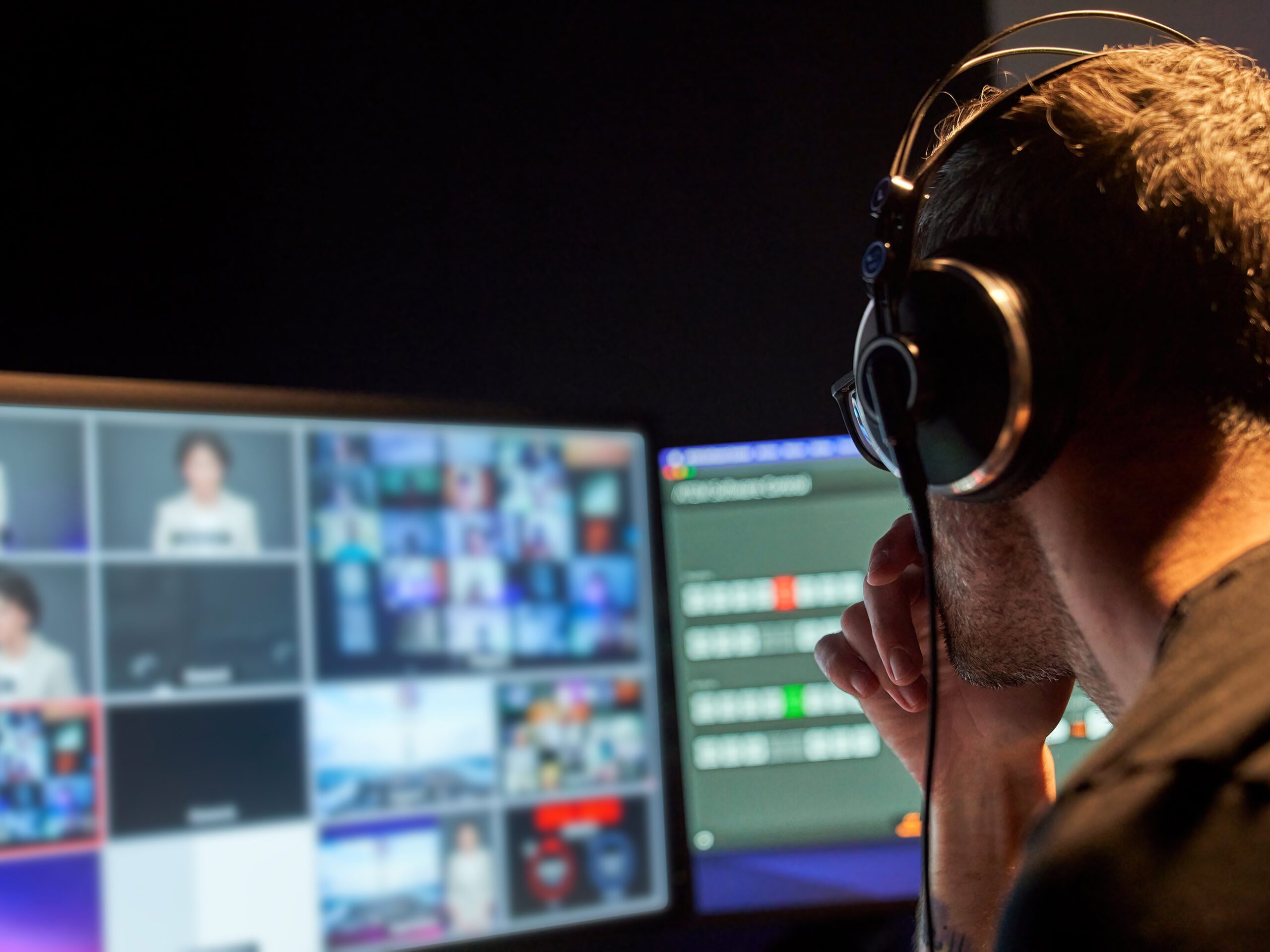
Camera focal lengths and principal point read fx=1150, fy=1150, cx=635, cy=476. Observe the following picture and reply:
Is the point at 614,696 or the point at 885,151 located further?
the point at 885,151

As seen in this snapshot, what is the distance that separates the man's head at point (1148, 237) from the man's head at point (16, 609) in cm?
79

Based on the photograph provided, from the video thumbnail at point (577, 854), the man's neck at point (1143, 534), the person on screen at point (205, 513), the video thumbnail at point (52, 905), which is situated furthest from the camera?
the video thumbnail at point (577, 854)

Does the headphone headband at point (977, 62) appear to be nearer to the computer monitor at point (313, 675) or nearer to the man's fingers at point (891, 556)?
the man's fingers at point (891, 556)

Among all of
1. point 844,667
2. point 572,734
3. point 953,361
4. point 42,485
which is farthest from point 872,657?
point 42,485

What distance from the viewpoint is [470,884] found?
1.09 m

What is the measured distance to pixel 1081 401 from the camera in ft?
1.74

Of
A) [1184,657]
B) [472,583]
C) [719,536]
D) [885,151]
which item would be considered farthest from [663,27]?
[1184,657]

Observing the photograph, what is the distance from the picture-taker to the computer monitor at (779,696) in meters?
1.23

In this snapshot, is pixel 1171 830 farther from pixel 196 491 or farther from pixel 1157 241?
pixel 196 491

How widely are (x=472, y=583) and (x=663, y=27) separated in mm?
810

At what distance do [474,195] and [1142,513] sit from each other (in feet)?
3.61

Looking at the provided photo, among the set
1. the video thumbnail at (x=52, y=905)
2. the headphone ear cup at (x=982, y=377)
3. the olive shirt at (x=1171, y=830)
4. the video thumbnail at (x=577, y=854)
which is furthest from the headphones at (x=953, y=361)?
the video thumbnail at (x=52, y=905)

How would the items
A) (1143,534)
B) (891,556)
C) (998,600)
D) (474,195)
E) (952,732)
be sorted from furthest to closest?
1. (474,195)
2. (952,732)
3. (891,556)
4. (998,600)
5. (1143,534)

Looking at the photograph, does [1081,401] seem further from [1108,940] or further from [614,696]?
[614,696]
